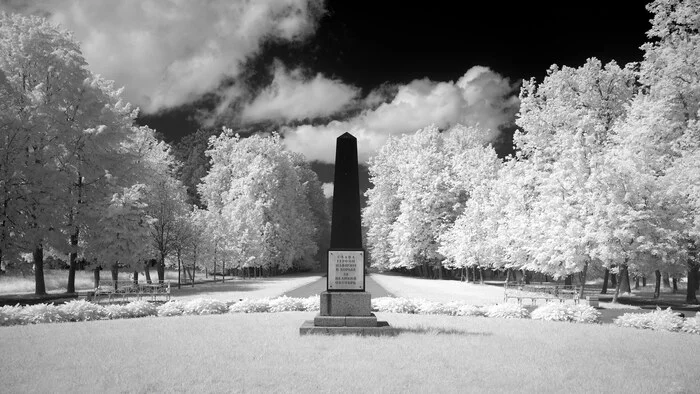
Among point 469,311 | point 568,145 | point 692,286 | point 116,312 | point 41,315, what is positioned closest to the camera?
point 41,315

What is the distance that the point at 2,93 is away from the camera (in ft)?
86.9

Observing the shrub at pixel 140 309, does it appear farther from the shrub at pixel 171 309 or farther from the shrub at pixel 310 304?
the shrub at pixel 310 304

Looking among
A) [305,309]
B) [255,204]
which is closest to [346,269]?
[305,309]

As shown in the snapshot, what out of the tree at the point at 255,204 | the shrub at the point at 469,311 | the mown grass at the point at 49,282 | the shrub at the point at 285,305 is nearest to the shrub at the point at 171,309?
the shrub at the point at 285,305

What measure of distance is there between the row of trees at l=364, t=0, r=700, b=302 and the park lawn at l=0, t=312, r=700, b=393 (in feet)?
33.4

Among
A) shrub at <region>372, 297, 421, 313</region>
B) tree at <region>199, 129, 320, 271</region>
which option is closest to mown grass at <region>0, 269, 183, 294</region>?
tree at <region>199, 129, 320, 271</region>

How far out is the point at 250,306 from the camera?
20.5 metres

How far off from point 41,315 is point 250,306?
6.95 meters

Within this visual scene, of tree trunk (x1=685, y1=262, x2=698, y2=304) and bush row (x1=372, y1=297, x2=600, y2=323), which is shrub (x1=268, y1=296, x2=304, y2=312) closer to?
bush row (x1=372, y1=297, x2=600, y2=323)

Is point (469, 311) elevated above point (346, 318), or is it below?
below

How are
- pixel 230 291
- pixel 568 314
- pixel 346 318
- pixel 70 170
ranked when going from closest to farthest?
pixel 346 318, pixel 568 314, pixel 70 170, pixel 230 291

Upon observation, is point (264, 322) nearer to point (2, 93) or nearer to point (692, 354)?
point (692, 354)

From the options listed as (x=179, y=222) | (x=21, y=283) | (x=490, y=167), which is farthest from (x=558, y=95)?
(x=21, y=283)

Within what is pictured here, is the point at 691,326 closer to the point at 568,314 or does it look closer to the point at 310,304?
the point at 568,314
